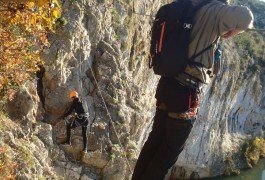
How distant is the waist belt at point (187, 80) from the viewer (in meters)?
4.00

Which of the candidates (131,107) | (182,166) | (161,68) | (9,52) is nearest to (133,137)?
(131,107)

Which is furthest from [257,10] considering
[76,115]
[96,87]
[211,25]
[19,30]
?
[211,25]

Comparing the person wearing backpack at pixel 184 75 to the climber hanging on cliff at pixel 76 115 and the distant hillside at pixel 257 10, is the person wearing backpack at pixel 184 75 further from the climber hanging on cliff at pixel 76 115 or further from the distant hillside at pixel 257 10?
the distant hillside at pixel 257 10

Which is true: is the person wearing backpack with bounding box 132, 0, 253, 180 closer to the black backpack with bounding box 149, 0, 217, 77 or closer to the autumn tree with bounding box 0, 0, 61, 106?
the black backpack with bounding box 149, 0, 217, 77

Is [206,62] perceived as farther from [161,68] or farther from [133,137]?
[133,137]

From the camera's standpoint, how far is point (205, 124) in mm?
33750

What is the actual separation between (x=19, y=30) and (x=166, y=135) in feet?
22.5

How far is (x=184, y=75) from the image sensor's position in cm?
400

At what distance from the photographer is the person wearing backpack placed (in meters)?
3.92

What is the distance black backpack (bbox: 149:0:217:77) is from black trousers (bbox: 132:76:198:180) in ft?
0.66

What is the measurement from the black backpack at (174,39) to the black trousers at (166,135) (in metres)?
0.20

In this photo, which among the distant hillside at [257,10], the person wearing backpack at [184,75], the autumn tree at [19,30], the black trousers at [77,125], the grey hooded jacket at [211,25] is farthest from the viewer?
the distant hillside at [257,10]

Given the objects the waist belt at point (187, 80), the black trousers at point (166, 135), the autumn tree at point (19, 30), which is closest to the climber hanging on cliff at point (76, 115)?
the autumn tree at point (19, 30)

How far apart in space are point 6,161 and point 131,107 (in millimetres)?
7608
